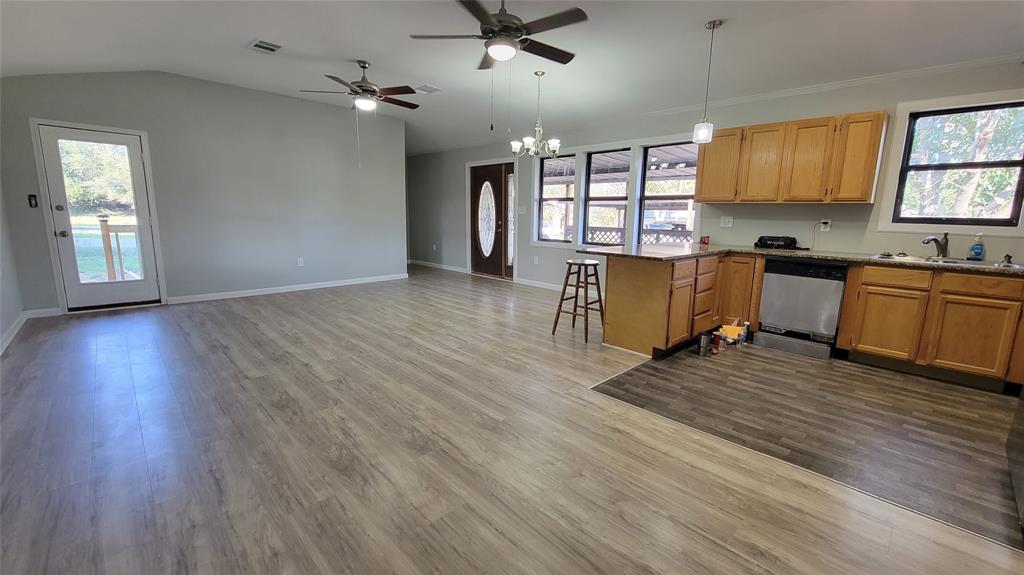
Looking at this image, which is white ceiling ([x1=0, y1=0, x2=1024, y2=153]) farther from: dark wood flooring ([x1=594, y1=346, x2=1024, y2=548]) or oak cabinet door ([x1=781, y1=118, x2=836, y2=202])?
dark wood flooring ([x1=594, y1=346, x2=1024, y2=548])

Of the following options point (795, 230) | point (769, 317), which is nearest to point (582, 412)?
point (769, 317)

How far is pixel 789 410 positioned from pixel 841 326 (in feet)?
5.08

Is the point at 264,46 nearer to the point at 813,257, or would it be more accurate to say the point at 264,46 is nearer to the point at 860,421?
the point at 813,257

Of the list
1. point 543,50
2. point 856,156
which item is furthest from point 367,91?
point 856,156

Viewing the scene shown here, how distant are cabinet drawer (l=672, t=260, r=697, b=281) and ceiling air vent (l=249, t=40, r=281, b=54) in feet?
13.7

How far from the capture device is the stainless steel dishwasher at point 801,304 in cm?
357

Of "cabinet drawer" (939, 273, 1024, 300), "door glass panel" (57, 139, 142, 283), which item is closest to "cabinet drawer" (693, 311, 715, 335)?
"cabinet drawer" (939, 273, 1024, 300)

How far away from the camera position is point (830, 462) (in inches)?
81.3

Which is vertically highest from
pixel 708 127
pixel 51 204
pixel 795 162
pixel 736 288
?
pixel 708 127

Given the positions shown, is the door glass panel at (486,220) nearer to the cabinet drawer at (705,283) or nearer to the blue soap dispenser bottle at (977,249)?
the cabinet drawer at (705,283)

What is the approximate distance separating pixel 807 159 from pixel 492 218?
502 centimetres

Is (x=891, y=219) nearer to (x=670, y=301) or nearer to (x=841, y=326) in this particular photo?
(x=841, y=326)

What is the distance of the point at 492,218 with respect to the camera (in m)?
7.71

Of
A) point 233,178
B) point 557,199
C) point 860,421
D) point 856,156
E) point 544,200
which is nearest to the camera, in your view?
point 860,421
